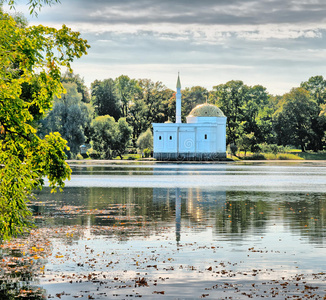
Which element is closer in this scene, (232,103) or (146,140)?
(146,140)

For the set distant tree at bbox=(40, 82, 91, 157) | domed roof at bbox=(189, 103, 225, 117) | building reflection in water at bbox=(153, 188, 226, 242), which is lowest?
building reflection in water at bbox=(153, 188, 226, 242)

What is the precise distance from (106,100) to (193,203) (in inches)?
4517

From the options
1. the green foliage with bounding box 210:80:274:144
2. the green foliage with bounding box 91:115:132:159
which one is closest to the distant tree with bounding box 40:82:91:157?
the green foliage with bounding box 91:115:132:159

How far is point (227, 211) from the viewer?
94.7 ft

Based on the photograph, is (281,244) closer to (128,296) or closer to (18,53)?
(128,296)

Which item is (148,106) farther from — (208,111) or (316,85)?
(316,85)

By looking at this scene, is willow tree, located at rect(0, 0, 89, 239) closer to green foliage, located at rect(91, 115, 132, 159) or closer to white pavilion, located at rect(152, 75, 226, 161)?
green foliage, located at rect(91, 115, 132, 159)

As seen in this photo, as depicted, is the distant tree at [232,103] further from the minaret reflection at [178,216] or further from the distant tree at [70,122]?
the minaret reflection at [178,216]

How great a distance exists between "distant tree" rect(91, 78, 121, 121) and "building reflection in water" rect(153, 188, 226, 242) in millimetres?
104317

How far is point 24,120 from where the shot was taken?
12.9 meters

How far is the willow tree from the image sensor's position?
40.7 ft

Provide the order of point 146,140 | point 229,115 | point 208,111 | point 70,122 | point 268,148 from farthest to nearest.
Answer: point 229,115 → point 146,140 → point 268,148 → point 208,111 → point 70,122

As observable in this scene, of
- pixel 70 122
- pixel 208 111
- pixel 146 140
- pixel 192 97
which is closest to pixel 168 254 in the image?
pixel 70 122

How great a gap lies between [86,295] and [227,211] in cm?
1738
